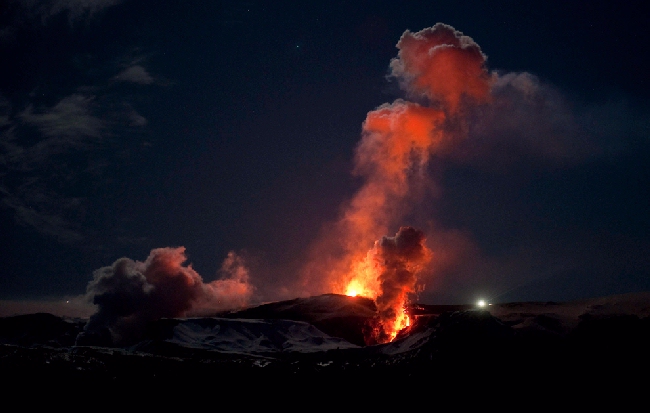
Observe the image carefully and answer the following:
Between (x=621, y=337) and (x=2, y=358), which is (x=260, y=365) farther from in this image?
(x=621, y=337)

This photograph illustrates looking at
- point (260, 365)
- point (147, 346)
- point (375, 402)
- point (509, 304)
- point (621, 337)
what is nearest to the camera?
point (375, 402)

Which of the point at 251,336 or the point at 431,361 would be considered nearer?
the point at 431,361

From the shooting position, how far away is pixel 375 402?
94.8 m

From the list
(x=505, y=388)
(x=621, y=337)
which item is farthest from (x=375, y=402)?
(x=621, y=337)

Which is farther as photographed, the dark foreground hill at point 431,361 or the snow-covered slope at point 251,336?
the snow-covered slope at point 251,336

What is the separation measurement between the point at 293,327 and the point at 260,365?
48.4 meters

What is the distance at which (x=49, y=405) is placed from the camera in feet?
306

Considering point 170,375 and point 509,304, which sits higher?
point 509,304

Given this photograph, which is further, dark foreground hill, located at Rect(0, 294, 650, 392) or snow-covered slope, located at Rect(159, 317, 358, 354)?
snow-covered slope, located at Rect(159, 317, 358, 354)

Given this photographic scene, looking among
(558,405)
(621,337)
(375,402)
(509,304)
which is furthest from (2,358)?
(509,304)

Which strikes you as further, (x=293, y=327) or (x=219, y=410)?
(x=293, y=327)

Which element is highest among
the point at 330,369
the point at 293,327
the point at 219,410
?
the point at 293,327

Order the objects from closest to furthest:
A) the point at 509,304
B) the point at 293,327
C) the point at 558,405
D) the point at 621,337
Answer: the point at 558,405 → the point at 621,337 → the point at 293,327 → the point at 509,304

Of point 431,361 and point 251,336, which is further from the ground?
point 251,336
